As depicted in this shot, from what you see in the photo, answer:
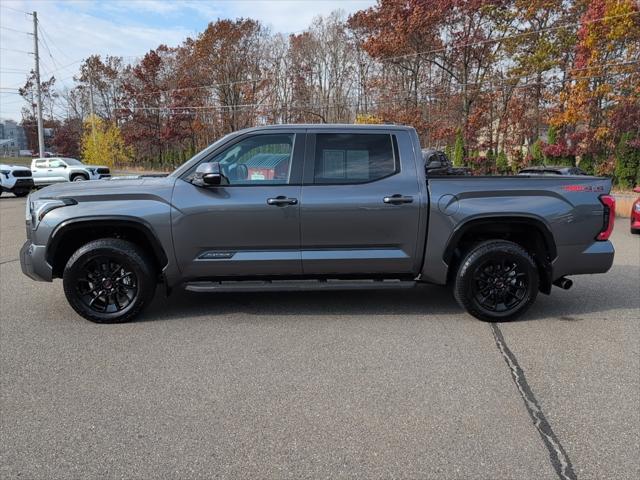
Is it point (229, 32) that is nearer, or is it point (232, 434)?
point (232, 434)

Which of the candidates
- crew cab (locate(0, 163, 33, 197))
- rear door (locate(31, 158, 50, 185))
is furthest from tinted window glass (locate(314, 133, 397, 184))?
rear door (locate(31, 158, 50, 185))

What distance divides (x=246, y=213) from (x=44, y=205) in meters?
1.94

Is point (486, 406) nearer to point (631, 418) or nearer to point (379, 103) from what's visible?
point (631, 418)

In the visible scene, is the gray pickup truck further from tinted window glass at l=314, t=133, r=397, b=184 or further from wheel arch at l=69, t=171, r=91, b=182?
wheel arch at l=69, t=171, r=91, b=182

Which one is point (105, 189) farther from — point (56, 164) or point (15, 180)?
point (56, 164)

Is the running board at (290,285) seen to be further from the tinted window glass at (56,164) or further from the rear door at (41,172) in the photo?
the rear door at (41,172)

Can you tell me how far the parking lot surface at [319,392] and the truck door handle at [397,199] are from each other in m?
1.19

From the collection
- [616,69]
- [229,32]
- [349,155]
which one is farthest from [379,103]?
[349,155]

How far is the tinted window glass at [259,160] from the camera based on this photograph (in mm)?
4840

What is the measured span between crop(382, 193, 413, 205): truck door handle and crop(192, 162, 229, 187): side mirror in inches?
61.7

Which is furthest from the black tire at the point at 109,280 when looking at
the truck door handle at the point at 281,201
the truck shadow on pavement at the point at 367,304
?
the truck door handle at the point at 281,201

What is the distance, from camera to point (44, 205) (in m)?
4.75

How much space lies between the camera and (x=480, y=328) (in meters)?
4.78

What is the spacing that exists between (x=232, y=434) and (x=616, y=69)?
26.2m
